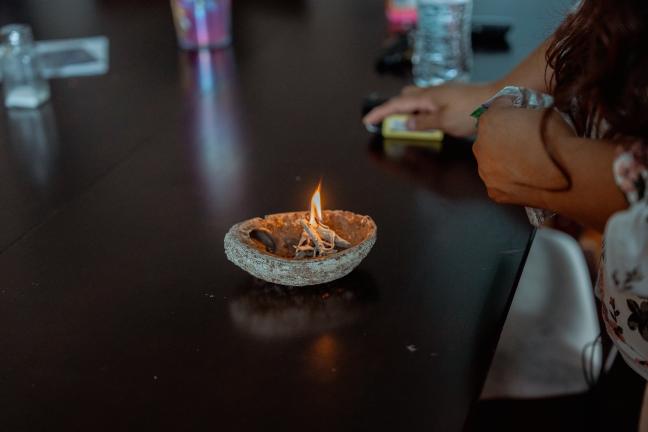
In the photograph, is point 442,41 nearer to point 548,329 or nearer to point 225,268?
point 548,329

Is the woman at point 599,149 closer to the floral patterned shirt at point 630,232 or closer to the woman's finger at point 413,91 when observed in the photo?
the floral patterned shirt at point 630,232

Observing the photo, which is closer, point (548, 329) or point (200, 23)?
point (548, 329)

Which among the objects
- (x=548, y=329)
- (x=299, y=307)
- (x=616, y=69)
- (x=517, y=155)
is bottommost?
(x=548, y=329)

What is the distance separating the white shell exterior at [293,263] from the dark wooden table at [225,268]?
2 cm

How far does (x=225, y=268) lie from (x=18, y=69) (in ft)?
2.43

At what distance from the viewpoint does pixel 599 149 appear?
30.5 inches

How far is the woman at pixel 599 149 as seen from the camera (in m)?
0.70

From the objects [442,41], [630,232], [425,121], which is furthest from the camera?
[442,41]

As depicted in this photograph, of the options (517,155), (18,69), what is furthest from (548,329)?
(18,69)

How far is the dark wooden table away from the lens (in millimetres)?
665

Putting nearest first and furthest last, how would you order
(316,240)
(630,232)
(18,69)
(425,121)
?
1. (630,232)
2. (316,240)
3. (425,121)
4. (18,69)

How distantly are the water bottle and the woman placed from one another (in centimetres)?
54

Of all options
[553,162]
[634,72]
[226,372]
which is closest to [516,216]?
[553,162]

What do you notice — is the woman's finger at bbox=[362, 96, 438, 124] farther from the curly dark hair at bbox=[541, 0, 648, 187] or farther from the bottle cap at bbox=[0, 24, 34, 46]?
the bottle cap at bbox=[0, 24, 34, 46]
